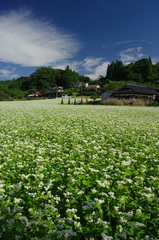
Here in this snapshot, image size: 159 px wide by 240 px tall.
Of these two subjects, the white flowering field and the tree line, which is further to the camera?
the tree line

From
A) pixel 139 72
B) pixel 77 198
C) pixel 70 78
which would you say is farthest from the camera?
pixel 70 78

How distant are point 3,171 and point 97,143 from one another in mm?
3966

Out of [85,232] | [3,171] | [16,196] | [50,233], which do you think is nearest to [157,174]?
[85,232]

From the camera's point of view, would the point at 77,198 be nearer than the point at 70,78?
Yes

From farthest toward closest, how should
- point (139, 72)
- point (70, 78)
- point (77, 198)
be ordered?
point (70, 78)
point (139, 72)
point (77, 198)

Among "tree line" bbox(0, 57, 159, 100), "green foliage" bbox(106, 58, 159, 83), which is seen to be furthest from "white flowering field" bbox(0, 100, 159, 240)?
"green foliage" bbox(106, 58, 159, 83)

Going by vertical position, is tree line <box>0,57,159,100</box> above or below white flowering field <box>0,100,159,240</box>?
above

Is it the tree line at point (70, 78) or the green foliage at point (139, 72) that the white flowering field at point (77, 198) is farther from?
the green foliage at point (139, 72)

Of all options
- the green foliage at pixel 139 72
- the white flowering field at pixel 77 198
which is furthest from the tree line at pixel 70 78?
the white flowering field at pixel 77 198

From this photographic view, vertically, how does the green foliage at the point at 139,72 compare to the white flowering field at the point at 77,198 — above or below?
above

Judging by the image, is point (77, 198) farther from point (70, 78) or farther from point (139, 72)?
point (70, 78)

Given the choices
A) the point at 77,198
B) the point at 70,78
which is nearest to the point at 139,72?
the point at 70,78

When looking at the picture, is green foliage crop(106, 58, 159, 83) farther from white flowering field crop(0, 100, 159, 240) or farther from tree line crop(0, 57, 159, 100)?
white flowering field crop(0, 100, 159, 240)

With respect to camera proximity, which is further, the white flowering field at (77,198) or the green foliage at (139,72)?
the green foliage at (139,72)
